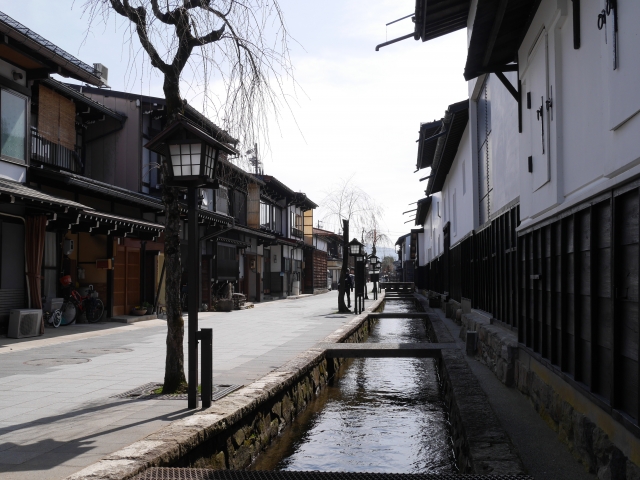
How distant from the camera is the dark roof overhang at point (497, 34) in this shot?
7574 mm

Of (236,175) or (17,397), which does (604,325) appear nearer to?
(236,175)

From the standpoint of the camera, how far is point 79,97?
60.6 feet

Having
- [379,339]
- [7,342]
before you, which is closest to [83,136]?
[7,342]

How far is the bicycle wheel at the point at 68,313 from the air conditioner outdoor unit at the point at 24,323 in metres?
2.53

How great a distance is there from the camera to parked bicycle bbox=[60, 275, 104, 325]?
17188 millimetres

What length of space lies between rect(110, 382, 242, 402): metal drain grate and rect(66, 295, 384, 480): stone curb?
0.64ft

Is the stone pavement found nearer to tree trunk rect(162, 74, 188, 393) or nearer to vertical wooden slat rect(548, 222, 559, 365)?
tree trunk rect(162, 74, 188, 393)

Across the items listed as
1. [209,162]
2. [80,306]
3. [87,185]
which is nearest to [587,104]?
[209,162]

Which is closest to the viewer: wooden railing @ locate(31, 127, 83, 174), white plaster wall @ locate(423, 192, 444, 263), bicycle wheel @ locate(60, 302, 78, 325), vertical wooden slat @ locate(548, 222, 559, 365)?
vertical wooden slat @ locate(548, 222, 559, 365)

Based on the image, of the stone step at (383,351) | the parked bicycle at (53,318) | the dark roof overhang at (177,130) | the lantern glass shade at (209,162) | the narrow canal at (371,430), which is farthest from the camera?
the parked bicycle at (53,318)

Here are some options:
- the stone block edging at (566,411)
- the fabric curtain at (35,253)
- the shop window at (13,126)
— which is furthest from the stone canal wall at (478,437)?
the shop window at (13,126)

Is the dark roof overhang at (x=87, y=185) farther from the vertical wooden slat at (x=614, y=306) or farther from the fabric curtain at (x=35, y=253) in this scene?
the vertical wooden slat at (x=614, y=306)

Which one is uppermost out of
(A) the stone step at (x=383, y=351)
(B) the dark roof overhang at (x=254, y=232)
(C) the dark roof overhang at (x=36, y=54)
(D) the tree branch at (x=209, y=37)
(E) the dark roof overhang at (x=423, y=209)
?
(C) the dark roof overhang at (x=36, y=54)

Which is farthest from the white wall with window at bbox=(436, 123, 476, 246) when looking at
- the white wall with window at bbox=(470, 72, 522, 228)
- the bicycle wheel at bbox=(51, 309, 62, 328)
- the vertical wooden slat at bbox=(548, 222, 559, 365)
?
the bicycle wheel at bbox=(51, 309, 62, 328)
